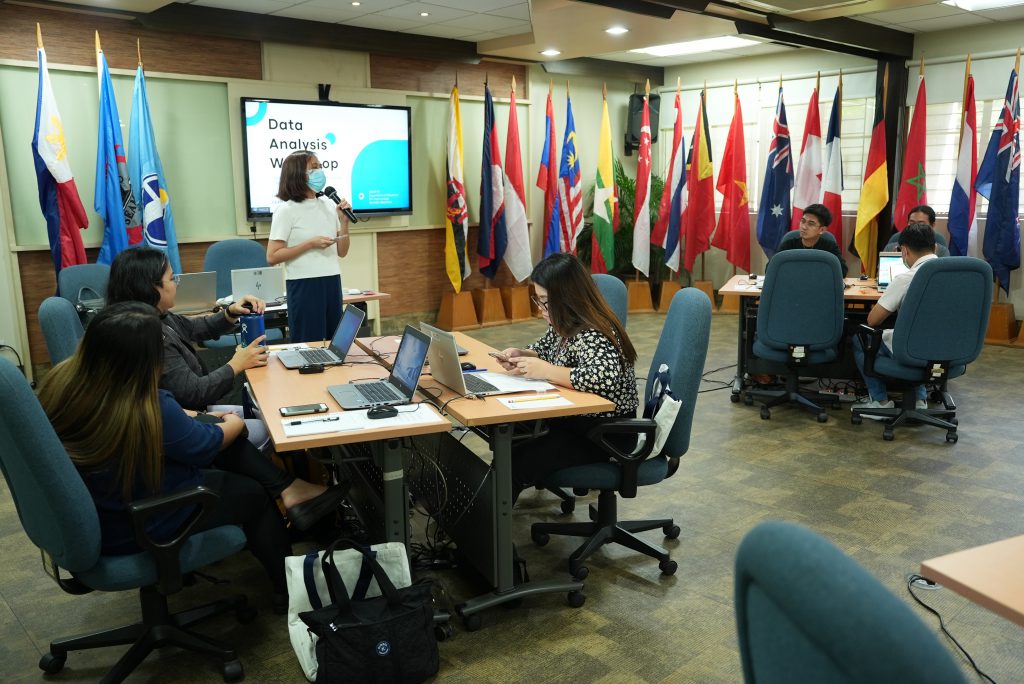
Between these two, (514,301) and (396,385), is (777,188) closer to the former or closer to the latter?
(514,301)

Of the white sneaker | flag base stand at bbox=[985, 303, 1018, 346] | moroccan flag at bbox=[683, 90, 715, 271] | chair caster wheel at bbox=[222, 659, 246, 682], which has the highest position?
moroccan flag at bbox=[683, 90, 715, 271]

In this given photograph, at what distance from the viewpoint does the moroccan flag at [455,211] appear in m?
7.45

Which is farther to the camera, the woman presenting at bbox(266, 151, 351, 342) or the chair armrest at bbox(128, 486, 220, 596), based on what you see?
the woman presenting at bbox(266, 151, 351, 342)

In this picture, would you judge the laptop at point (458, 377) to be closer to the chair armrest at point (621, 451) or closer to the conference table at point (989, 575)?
the chair armrest at point (621, 451)

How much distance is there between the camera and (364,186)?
7094mm

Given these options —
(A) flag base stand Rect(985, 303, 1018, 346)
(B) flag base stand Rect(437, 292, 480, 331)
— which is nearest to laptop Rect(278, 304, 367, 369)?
(B) flag base stand Rect(437, 292, 480, 331)

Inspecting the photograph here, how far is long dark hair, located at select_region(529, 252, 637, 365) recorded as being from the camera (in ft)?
9.43

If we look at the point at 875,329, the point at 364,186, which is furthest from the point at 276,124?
the point at 875,329

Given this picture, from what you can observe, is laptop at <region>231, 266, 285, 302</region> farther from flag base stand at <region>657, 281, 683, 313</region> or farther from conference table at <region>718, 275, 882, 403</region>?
flag base stand at <region>657, 281, 683, 313</region>

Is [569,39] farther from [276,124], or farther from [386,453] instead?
[386,453]

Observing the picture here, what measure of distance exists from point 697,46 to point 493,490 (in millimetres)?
6510

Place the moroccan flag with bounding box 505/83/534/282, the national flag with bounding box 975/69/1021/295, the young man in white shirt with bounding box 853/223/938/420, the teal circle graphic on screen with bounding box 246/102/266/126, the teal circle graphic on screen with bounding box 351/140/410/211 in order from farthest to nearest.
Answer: the moroccan flag with bounding box 505/83/534/282 < the teal circle graphic on screen with bounding box 351/140/410/211 < the national flag with bounding box 975/69/1021/295 < the teal circle graphic on screen with bounding box 246/102/266/126 < the young man in white shirt with bounding box 853/223/938/420

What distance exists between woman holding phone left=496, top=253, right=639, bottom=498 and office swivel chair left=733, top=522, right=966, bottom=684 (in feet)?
6.09

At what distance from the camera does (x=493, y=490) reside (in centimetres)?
266
